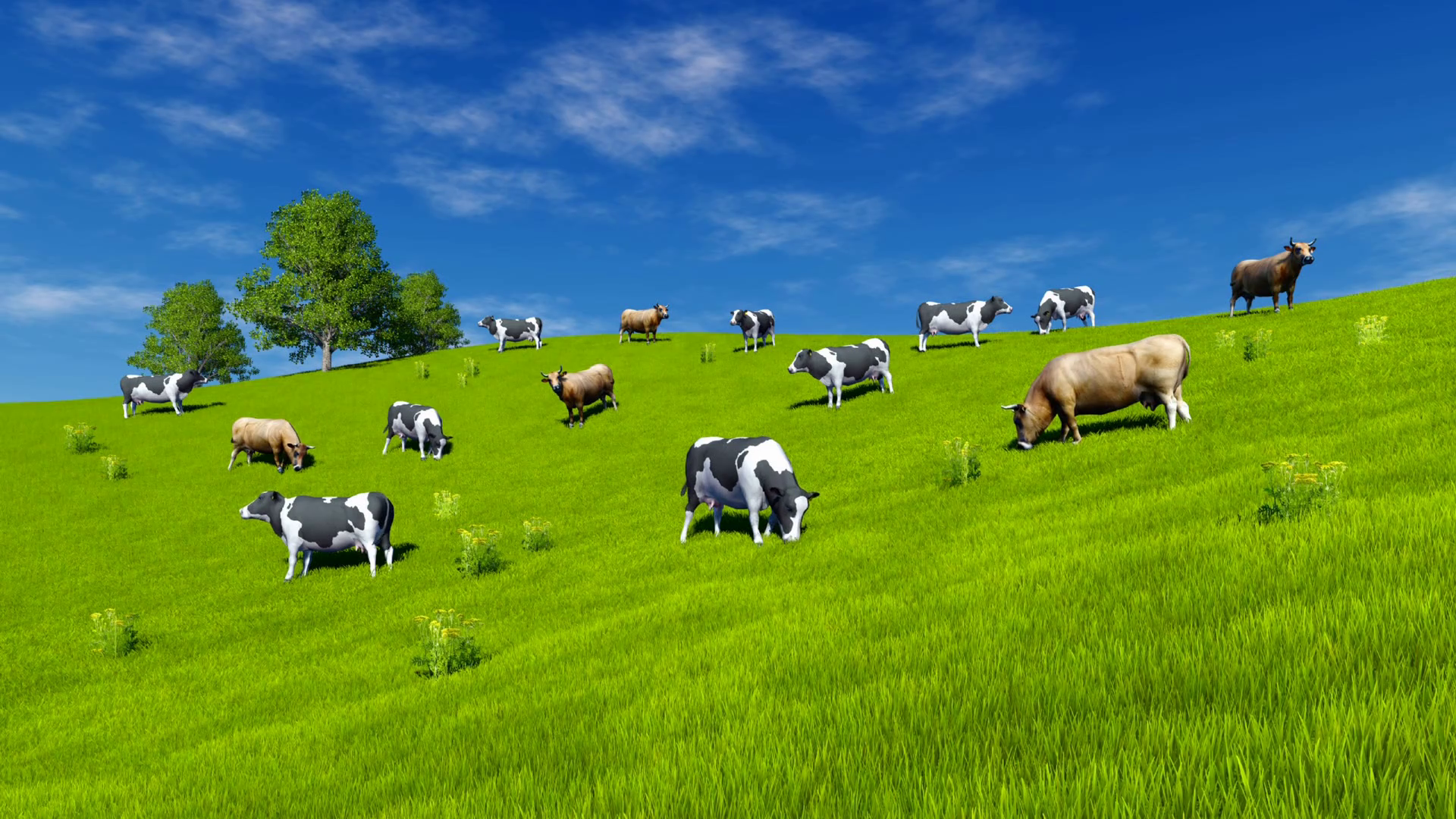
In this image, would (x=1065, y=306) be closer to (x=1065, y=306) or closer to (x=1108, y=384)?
(x=1065, y=306)

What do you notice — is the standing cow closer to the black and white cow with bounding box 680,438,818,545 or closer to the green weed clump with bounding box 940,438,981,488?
the black and white cow with bounding box 680,438,818,545

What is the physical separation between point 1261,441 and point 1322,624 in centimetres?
980

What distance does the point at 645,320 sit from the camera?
1991 inches

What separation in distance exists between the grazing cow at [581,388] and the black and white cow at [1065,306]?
2342 centimetres

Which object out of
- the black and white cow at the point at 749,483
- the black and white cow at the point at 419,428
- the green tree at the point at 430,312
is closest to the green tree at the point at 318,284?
the green tree at the point at 430,312

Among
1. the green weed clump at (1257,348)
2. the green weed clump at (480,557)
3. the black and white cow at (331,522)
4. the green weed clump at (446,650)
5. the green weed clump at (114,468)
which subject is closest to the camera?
the green weed clump at (446,650)

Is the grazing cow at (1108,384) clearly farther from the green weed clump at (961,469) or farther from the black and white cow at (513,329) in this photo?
the black and white cow at (513,329)

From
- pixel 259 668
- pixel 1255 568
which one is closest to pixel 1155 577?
pixel 1255 568

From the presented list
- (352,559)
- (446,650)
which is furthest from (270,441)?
(446,650)

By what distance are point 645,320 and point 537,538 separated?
3714 centimetres

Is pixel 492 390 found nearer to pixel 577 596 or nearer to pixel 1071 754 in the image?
pixel 577 596

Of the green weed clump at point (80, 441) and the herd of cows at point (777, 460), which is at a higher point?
the green weed clump at point (80, 441)

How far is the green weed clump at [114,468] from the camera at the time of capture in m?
25.7

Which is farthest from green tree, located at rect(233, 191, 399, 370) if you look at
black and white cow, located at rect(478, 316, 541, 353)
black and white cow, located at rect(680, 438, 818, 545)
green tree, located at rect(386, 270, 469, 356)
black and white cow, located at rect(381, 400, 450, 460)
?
black and white cow, located at rect(680, 438, 818, 545)
